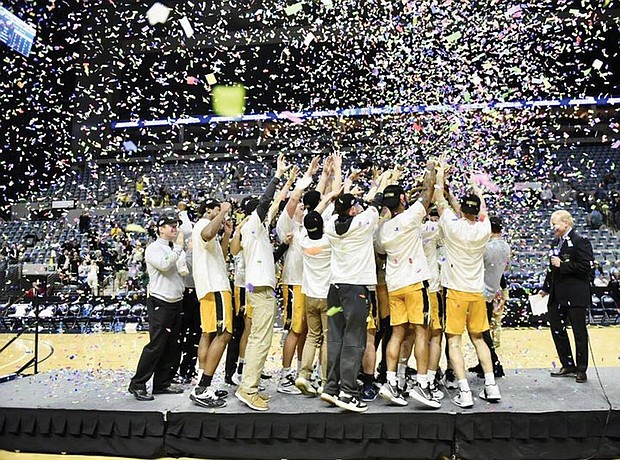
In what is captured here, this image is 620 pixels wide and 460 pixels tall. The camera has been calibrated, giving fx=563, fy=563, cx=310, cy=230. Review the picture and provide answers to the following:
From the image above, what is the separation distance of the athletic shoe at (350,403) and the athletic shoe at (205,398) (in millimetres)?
944

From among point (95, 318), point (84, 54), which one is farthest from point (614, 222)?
point (84, 54)

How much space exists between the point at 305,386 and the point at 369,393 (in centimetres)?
53

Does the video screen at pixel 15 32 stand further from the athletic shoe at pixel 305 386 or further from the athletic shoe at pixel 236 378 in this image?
the athletic shoe at pixel 305 386

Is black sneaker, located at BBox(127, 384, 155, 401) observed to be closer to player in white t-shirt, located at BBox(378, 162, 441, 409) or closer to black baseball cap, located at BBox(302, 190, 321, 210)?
player in white t-shirt, located at BBox(378, 162, 441, 409)

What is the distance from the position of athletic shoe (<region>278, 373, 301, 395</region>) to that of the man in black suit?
7.90 ft

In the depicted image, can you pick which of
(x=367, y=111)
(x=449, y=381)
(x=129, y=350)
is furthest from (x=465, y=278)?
(x=367, y=111)

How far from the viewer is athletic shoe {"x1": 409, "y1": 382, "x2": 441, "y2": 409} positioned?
419 centimetres

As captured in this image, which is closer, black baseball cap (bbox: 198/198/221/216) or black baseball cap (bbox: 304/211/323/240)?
black baseball cap (bbox: 304/211/323/240)

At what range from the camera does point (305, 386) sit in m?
4.64

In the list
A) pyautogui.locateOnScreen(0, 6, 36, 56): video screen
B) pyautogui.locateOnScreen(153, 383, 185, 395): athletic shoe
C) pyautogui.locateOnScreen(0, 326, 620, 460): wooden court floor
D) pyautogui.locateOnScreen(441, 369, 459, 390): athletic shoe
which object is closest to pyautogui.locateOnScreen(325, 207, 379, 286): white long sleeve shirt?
pyautogui.locateOnScreen(441, 369, 459, 390): athletic shoe

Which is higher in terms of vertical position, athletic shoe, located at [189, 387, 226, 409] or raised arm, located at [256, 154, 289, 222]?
raised arm, located at [256, 154, 289, 222]

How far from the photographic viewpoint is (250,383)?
4367 mm

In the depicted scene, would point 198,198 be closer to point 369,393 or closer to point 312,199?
point 312,199

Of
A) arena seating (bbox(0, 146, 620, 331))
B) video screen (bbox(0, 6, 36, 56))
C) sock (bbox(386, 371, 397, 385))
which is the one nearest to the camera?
sock (bbox(386, 371, 397, 385))
